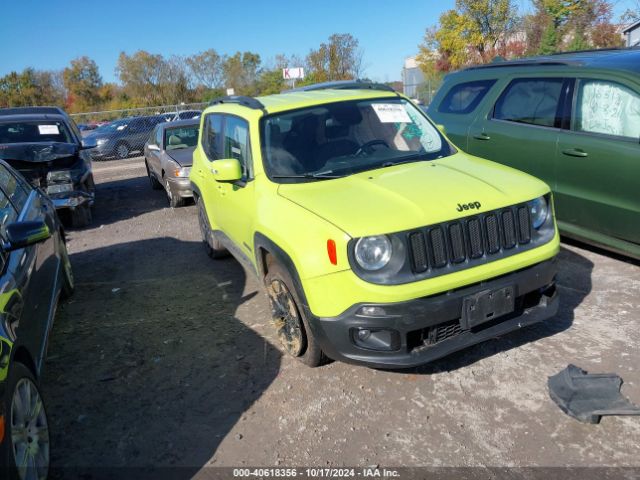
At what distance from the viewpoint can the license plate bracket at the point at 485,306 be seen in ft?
10.4

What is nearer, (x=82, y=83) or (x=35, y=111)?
(x=35, y=111)

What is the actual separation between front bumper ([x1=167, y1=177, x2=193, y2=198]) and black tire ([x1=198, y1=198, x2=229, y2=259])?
272cm

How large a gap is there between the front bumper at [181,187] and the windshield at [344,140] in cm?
505

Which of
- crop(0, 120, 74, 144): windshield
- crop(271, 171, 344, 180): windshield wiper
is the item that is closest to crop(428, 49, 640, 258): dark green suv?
crop(271, 171, 344, 180): windshield wiper

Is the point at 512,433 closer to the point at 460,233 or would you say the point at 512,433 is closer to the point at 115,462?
the point at 460,233

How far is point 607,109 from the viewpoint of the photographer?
16.0ft

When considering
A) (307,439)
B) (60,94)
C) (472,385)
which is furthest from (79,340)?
(60,94)

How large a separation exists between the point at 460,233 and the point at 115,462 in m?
2.40

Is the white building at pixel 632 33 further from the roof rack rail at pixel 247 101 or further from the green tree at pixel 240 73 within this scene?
the green tree at pixel 240 73

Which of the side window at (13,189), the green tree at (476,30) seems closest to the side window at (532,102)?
the side window at (13,189)

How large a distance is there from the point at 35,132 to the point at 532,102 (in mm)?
7606

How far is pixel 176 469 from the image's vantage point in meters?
2.99

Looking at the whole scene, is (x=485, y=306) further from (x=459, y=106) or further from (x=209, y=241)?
(x=459, y=106)

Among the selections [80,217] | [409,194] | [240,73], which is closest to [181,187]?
[80,217]
